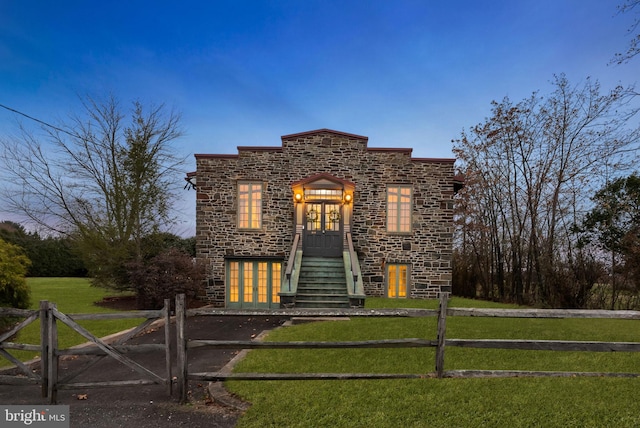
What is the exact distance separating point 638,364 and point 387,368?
4458 millimetres

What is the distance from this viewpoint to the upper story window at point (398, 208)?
15.0 metres

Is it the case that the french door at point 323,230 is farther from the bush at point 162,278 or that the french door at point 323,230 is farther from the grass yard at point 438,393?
the grass yard at point 438,393

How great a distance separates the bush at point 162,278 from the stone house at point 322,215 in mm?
1497

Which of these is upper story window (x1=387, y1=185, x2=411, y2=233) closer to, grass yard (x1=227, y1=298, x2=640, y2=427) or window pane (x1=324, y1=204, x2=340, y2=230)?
window pane (x1=324, y1=204, x2=340, y2=230)

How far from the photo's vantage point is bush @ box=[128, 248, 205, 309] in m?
12.4

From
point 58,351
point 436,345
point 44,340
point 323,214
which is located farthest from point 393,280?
point 44,340

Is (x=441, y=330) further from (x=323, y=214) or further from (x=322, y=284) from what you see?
(x=323, y=214)

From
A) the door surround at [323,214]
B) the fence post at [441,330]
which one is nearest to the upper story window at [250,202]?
the door surround at [323,214]

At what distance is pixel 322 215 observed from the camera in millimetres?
14633

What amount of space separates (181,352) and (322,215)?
10.7 metres

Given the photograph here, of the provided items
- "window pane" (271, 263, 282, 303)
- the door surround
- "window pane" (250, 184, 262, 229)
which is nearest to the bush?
"window pane" (271, 263, 282, 303)

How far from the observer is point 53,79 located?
14586 mm

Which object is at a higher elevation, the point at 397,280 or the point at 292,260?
the point at 292,260

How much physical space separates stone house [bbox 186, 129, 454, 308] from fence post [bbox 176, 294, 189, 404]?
10.4 meters
